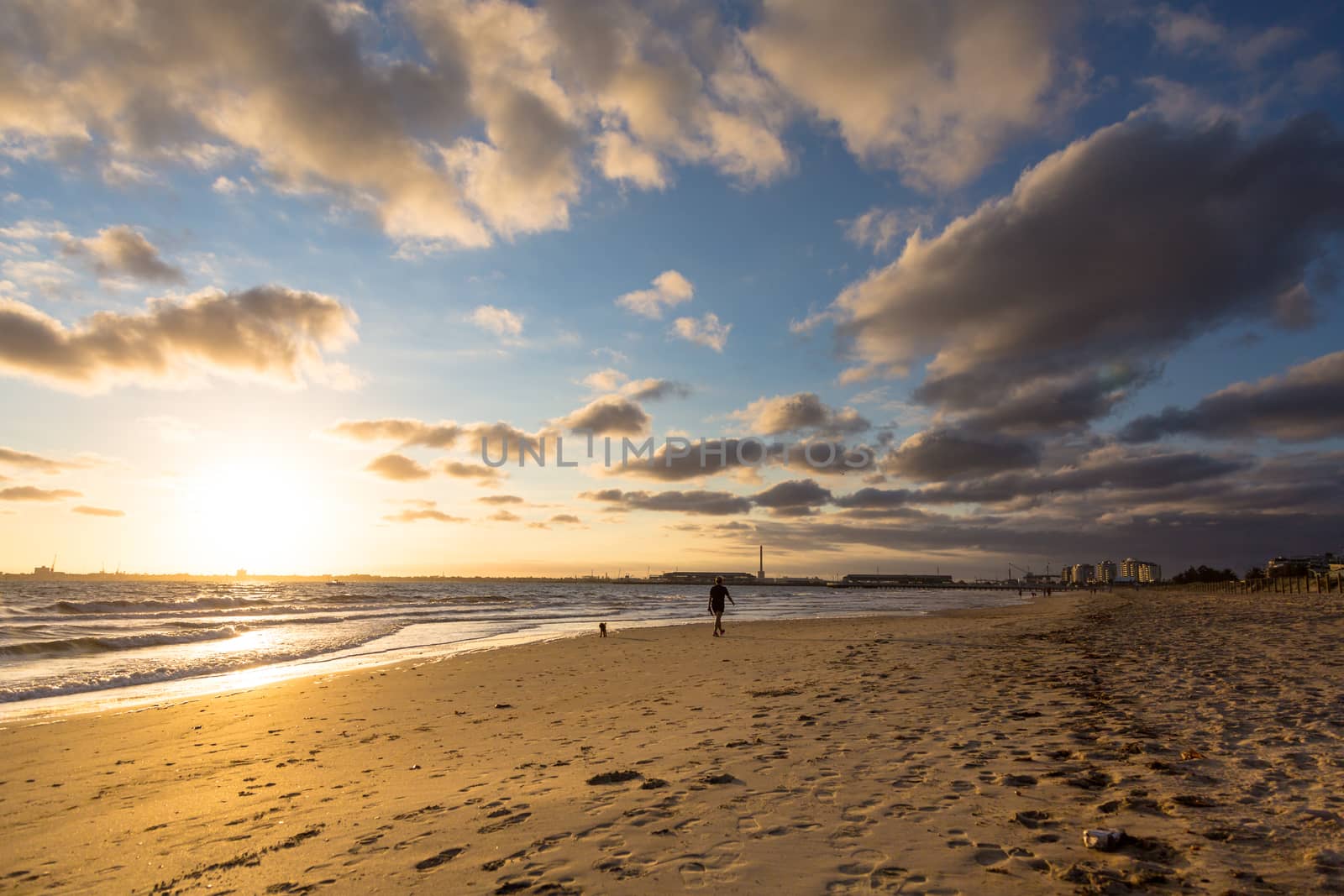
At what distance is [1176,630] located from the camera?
22.3 meters

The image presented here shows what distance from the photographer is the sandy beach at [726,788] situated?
467 centimetres

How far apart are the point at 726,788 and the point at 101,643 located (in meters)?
30.4

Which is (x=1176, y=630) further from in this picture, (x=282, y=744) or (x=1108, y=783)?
(x=282, y=744)

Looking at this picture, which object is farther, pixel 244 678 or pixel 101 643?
pixel 101 643

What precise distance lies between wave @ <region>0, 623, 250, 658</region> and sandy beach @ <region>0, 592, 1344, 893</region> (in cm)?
1599

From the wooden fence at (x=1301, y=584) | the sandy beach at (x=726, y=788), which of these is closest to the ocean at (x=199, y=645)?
the sandy beach at (x=726, y=788)

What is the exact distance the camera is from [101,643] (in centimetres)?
2622

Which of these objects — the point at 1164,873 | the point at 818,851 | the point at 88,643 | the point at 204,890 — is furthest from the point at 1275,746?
the point at 88,643

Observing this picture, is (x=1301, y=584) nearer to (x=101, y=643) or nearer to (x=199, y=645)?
(x=199, y=645)

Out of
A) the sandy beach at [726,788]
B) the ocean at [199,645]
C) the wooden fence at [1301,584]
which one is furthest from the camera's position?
the wooden fence at [1301,584]

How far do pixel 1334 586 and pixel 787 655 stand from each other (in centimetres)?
7534

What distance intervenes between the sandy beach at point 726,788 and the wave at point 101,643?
1599 cm

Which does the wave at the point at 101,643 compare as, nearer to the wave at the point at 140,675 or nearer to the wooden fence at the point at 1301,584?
the wave at the point at 140,675

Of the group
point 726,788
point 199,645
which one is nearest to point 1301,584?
point 726,788
